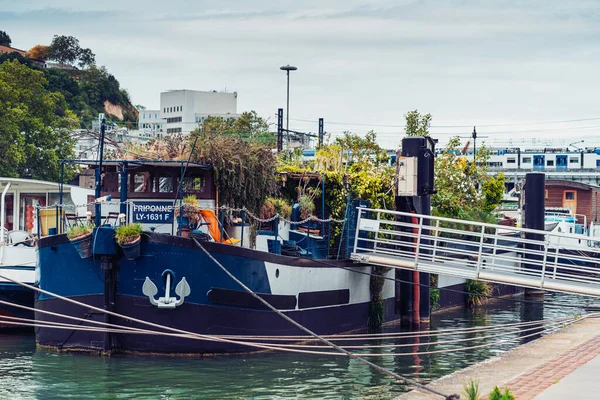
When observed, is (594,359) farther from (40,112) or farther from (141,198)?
(40,112)

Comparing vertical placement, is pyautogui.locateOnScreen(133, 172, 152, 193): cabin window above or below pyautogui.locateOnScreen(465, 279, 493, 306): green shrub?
above

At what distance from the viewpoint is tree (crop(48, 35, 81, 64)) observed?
5655 inches

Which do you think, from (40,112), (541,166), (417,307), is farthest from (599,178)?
(417,307)

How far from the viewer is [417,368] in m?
19.3

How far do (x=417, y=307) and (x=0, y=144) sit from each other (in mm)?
33852

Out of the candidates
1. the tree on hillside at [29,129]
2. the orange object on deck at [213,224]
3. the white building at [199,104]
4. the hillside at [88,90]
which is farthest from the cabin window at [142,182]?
the white building at [199,104]

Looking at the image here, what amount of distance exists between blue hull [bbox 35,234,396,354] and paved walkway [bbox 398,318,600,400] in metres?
5.59

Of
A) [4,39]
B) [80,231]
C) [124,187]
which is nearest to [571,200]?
[124,187]

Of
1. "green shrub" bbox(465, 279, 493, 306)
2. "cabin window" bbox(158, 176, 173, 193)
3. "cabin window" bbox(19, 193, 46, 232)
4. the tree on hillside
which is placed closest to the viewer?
"cabin window" bbox(158, 176, 173, 193)

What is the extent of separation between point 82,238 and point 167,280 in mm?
1943

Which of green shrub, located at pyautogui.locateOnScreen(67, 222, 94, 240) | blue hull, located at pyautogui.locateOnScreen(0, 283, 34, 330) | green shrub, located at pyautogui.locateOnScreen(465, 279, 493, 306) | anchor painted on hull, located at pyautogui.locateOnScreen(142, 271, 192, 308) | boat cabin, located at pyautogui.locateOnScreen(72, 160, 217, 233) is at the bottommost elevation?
green shrub, located at pyautogui.locateOnScreen(465, 279, 493, 306)

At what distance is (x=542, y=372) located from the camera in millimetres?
14461

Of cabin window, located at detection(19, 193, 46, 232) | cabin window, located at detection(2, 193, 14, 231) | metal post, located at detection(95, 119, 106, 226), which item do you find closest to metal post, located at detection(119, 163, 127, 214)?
metal post, located at detection(95, 119, 106, 226)

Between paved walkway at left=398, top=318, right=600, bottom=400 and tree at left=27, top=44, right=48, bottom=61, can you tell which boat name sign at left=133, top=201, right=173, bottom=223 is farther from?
tree at left=27, top=44, right=48, bottom=61
